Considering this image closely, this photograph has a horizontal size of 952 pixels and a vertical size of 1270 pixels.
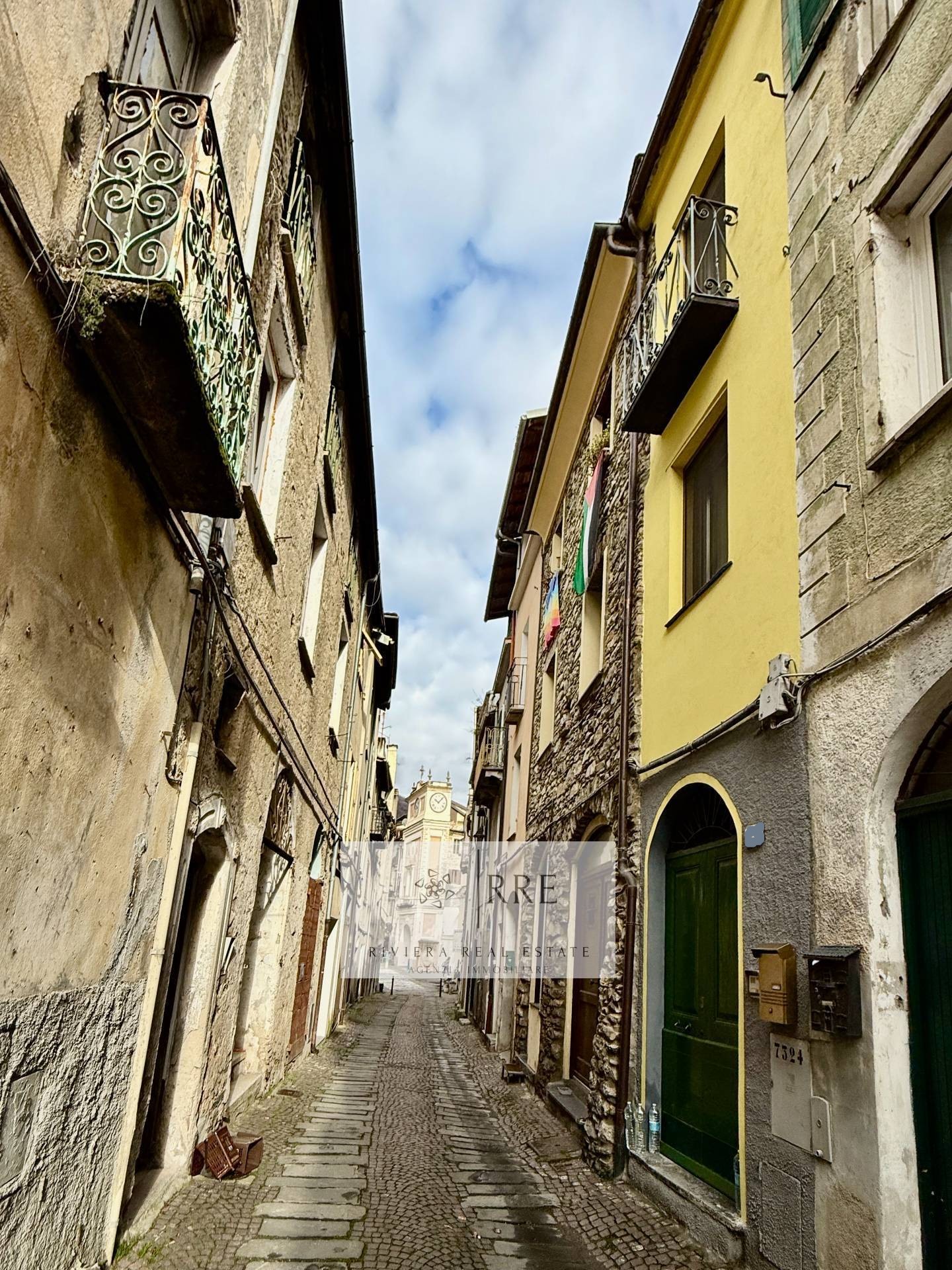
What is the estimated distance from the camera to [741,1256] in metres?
4.31

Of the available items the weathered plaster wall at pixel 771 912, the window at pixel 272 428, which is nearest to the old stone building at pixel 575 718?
the weathered plaster wall at pixel 771 912

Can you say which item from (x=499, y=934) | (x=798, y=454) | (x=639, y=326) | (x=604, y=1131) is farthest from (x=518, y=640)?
(x=798, y=454)

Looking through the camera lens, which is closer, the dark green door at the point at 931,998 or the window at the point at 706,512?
the dark green door at the point at 931,998

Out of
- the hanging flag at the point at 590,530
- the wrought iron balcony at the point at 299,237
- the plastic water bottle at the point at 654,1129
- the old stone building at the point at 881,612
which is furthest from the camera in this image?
the hanging flag at the point at 590,530

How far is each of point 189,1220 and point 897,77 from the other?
264 inches

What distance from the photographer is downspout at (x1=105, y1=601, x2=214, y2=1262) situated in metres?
3.97

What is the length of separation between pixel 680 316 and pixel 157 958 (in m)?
5.16

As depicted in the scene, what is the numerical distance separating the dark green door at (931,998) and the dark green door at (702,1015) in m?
1.60

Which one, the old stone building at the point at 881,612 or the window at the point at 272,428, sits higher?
the window at the point at 272,428

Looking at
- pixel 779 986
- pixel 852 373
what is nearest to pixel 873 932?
pixel 779 986

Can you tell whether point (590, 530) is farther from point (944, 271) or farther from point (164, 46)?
point (164, 46)

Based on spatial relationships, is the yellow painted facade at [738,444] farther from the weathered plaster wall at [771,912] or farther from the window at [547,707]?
the window at [547,707]

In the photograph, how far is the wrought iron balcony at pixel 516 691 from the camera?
52.5 ft

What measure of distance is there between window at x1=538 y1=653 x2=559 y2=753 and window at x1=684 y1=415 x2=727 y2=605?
17.1 feet
